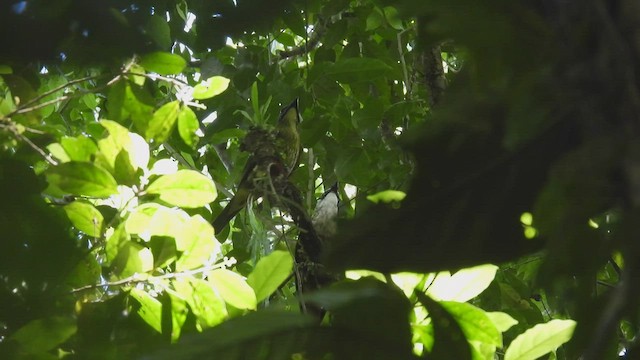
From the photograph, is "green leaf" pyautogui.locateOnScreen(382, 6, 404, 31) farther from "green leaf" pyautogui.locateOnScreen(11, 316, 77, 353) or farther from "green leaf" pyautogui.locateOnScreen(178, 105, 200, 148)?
"green leaf" pyautogui.locateOnScreen(11, 316, 77, 353)

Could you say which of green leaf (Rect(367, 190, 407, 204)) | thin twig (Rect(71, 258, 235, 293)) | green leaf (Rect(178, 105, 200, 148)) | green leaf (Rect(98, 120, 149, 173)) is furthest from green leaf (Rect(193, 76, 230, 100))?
green leaf (Rect(367, 190, 407, 204))

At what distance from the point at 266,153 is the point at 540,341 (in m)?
0.67

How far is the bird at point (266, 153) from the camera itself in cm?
132

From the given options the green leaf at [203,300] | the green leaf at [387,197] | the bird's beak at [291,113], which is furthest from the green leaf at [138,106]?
the bird's beak at [291,113]

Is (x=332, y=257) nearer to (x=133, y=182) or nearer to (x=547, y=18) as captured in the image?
(x=547, y=18)

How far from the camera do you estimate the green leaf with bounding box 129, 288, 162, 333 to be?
77cm

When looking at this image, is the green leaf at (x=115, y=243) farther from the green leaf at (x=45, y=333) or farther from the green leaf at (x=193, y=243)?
the green leaf at (x=45, y=333)

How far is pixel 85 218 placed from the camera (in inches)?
33.8

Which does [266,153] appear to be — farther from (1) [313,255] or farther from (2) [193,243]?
(2) [193,243]

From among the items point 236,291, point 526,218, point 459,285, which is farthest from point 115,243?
point 526,218

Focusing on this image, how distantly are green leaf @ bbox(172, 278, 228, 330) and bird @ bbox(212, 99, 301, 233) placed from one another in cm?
42

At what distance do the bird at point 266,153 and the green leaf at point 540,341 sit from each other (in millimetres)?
559

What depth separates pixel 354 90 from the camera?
167 cm

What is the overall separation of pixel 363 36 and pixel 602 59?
1257mm
